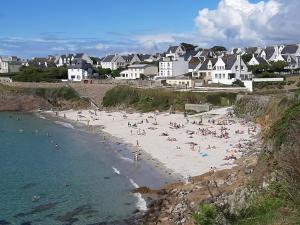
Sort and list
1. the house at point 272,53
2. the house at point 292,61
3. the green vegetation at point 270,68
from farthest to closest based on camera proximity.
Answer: the house at point 272,53, the house at point 292,61, the green vegetation at point 270,68

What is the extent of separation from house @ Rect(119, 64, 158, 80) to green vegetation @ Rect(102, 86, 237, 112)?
61.3 feet

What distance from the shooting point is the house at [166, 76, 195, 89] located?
74.3 metres

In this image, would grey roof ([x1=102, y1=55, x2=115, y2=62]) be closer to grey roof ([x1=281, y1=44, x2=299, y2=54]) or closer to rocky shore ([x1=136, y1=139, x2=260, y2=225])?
grey roof ([x1=281, y1=44, x2=299, y2=54])

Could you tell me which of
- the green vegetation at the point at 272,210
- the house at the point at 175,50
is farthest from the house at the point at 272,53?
the green vegetation at the point at 272,210

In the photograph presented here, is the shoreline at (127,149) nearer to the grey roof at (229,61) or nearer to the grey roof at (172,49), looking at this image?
A: the grey roof at (229,61)

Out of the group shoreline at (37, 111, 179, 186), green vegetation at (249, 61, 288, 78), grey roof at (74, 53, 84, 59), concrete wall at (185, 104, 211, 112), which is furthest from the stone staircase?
grey roof at (74, 53, 84, 59)

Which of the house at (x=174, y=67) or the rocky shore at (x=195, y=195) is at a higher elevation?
the house at (x=174, y=67)

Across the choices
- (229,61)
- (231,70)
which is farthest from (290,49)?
(231,70)

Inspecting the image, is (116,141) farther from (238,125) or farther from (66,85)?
(66,85)

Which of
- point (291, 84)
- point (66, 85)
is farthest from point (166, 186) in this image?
point (66, 85)

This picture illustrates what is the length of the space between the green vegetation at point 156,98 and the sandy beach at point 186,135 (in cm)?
314

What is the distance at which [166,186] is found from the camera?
27.9m

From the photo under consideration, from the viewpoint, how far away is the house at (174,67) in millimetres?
87375

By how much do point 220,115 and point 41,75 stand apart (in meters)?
50.8
